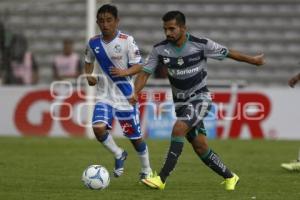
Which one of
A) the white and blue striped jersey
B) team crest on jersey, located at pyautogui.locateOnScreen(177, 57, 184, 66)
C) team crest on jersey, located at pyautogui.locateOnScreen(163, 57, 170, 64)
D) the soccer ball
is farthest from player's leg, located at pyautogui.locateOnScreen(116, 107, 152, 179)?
team crest on jersey, located at pyautogui.locateOnScreen(177, 57, 184, 66)

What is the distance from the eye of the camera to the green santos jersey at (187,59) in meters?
10.3

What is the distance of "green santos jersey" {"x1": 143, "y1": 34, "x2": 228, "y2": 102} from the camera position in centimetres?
1031

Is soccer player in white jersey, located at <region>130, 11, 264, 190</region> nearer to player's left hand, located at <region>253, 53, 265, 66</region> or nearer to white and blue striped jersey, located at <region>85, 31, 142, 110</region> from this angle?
player's left hand, located at <region>253, 53, 265, 66</region>

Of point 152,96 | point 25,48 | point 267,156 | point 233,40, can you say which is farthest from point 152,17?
point 267,156

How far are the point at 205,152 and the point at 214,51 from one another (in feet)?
3.94

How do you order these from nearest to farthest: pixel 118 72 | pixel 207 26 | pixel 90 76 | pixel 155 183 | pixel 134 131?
pixel 155 183, pixel 118 72, pixel 90 76, pixel 134 131, pixel 207 26

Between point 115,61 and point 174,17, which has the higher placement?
point 174,17

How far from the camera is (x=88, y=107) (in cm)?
2000

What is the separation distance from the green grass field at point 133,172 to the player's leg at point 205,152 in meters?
0.18

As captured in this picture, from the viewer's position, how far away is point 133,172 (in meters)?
12.9

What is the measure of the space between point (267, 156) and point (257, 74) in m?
10.3

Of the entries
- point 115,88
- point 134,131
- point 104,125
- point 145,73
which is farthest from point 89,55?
point 145,73

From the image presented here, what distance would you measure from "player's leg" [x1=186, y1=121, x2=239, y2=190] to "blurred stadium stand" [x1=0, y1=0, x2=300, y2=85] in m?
15.5

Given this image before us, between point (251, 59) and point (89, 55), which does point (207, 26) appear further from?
point (251, 59)
